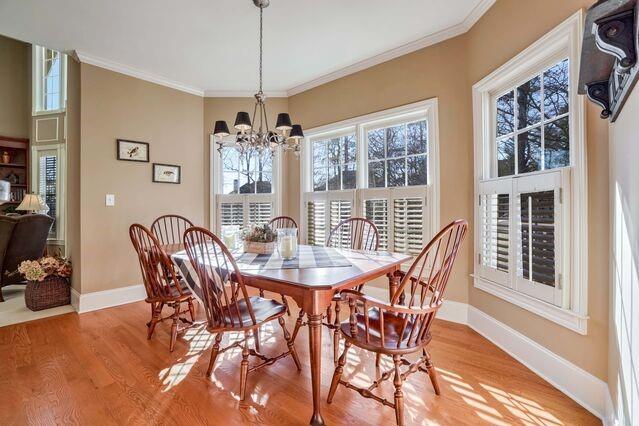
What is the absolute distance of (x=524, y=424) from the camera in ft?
4.76

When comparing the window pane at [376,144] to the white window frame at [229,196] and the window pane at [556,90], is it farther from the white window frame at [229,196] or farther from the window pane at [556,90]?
the window pane at [556,90]

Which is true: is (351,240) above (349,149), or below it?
below

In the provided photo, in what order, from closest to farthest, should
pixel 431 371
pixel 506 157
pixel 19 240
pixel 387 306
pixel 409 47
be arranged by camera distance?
pixel 387 306 < pixel 431 371 < pixel 506 157 < pixel 409 47 < pixel 19 240

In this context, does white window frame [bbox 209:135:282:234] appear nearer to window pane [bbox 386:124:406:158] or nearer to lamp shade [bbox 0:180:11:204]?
window pane [bbox 386:124:406:158]

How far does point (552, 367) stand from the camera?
1788mm

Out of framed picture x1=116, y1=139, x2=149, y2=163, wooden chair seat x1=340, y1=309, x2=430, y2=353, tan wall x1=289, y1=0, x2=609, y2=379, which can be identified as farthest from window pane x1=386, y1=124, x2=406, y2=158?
framed picture x1=116, y1=139, x2=149, y2=163

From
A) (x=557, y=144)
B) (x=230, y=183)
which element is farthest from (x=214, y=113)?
(x=557, y=144)

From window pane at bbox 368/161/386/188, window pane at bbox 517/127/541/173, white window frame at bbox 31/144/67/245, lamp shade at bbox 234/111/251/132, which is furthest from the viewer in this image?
white window frame at bbox 31/144/67/245

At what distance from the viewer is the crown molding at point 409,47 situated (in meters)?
2.43

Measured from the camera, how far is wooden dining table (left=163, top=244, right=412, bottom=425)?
4.55 ft

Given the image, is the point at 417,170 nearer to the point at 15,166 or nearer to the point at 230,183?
the point at 230,183

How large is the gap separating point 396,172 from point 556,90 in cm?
150

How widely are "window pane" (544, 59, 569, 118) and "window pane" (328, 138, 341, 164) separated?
2.15 m

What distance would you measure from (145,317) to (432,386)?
2.71 meters
